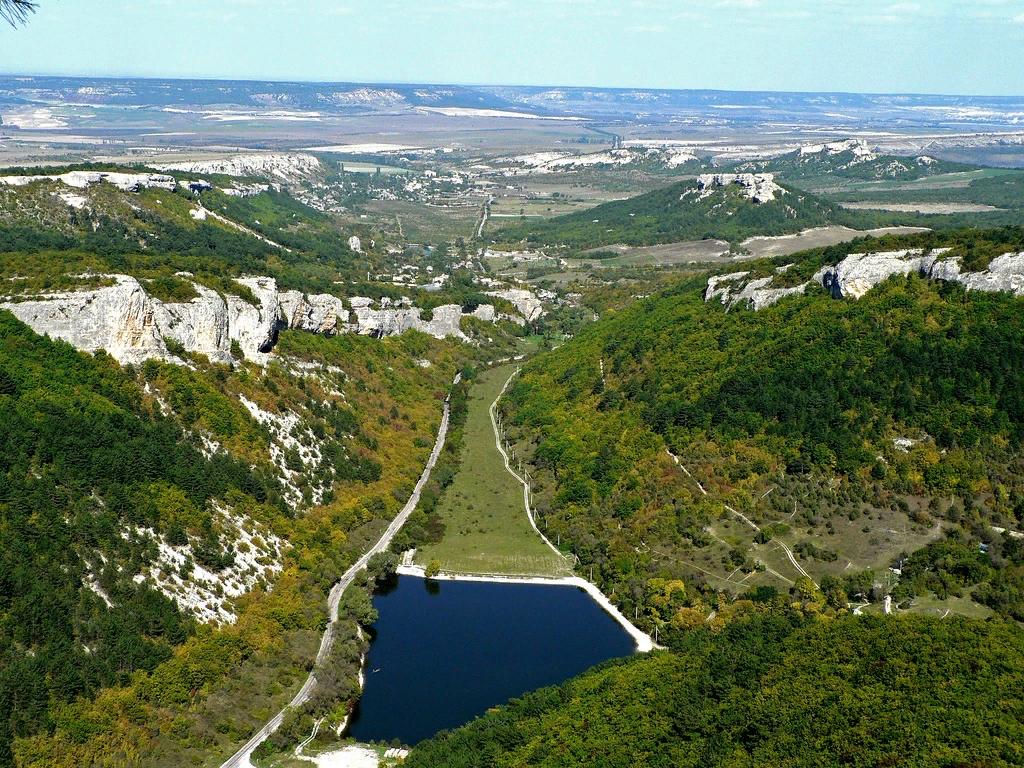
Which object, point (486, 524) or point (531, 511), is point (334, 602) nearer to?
point (486, 524)

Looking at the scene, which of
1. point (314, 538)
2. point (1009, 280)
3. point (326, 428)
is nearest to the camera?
point (314, 538)

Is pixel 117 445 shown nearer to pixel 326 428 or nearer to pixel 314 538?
pixel 314 538

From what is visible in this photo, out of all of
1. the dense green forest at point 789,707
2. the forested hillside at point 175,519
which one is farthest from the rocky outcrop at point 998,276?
the forested hillside at point 175,519

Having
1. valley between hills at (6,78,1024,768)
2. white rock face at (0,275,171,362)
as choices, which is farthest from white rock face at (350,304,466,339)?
white rock face at (0,275,171,362)

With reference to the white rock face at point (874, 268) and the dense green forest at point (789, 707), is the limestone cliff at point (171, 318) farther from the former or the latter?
the white rock face at point (874, 268)

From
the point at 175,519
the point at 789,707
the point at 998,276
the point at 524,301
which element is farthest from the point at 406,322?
the point at 789,707

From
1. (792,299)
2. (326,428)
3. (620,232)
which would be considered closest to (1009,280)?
(792,299)
